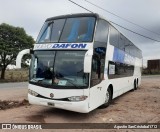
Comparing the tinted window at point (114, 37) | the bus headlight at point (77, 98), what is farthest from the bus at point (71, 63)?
the tinted window at point (114, 37)

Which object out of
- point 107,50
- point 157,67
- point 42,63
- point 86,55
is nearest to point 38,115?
point 42,63

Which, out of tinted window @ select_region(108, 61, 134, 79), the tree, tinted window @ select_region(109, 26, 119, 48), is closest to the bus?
tinted window @ select_region(108, 61, 134, 79)

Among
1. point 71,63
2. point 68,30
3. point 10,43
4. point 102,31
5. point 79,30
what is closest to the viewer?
point 71,63

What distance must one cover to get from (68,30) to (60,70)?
1.63 m

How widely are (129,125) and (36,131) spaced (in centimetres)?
297

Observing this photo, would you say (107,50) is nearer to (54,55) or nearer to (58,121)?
(54,55)

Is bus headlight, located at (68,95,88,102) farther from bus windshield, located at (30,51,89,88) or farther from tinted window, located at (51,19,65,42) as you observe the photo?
tinted window, located at (51,19,65,42)

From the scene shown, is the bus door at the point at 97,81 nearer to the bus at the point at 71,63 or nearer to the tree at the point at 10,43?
the bus at the point at 71,63

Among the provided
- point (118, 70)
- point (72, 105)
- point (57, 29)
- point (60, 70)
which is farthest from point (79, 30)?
point (118, 70)

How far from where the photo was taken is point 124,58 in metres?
16.4

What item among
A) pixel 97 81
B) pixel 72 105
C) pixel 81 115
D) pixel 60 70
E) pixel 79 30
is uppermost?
pixel 79 30

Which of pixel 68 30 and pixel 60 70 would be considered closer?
pixel 60 70

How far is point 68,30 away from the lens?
10.5 metres

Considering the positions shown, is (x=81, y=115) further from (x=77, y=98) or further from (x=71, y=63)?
(x=71, y=63)
